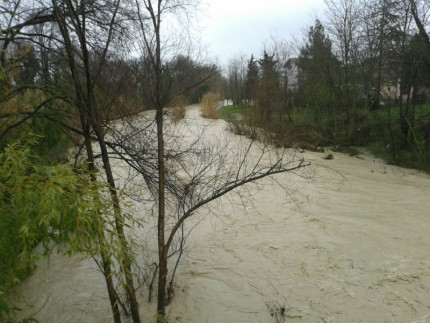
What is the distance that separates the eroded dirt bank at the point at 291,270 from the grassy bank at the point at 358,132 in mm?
3243

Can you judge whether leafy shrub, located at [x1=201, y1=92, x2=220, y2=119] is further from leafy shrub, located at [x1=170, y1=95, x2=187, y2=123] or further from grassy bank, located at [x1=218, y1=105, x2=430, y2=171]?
leafy shrub, located at [x1=170, y1=95, x2=187, y2=123]

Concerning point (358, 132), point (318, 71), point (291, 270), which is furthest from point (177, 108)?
point (318, 71)

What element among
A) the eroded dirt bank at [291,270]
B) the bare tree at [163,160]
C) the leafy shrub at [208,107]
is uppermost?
the leafy shrub at [208,107]

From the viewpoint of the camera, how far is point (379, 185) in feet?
30.4

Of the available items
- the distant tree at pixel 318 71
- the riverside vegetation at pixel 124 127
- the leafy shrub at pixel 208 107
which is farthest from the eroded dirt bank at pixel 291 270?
the leafy shrub at pixel 208 107

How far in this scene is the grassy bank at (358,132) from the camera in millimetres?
10922

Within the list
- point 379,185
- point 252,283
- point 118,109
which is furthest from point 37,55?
point 379,185

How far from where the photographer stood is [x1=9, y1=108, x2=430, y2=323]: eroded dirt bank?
458 cm

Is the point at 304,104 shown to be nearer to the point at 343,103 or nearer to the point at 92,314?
the point at 343,103

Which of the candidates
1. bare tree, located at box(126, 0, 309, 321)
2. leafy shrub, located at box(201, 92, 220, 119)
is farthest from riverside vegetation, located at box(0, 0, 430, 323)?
leafy shrub, located at box(201, 92, 220, 119)

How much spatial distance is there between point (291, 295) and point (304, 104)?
1298cm

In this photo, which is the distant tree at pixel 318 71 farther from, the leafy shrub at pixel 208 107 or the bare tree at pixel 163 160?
the bare tree at pixel 163 160

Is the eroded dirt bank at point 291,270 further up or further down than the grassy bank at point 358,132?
further down

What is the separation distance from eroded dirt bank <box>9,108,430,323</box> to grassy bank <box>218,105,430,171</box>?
3.24 meters
